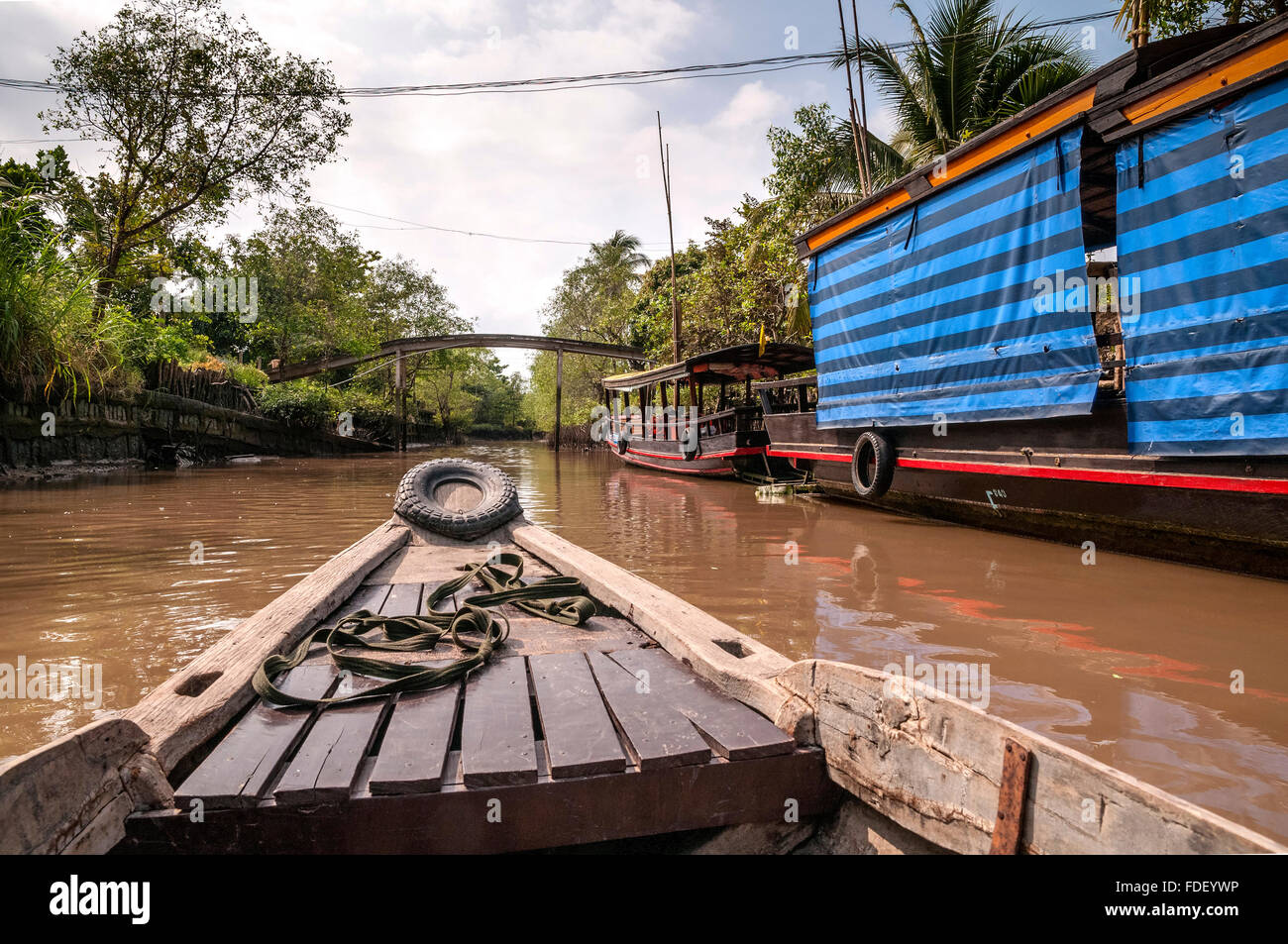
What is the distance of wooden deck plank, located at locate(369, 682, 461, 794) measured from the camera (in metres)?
1.67

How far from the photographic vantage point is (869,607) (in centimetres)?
458

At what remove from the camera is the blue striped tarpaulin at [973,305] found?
572cm

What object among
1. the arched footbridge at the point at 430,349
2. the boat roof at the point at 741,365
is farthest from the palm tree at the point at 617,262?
the boat roof at the point at 741,365

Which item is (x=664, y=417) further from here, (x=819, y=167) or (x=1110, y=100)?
(x=1110, y=100)

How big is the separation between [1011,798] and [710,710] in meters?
0.91

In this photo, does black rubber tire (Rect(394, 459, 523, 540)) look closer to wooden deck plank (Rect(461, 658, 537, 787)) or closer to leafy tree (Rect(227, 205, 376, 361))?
wooden deck plank (Rect(461, 658, 537, 787))

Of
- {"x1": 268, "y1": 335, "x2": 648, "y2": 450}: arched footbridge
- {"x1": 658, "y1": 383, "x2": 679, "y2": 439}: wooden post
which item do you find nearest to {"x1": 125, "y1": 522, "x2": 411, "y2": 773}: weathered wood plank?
{"x1": 658, "y1": 383, "x2": 679, "y2": 439}: wooden post

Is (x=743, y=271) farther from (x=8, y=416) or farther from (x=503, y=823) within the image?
(x=503, y=823)

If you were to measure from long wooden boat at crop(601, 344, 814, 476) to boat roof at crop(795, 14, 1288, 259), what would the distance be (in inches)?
249

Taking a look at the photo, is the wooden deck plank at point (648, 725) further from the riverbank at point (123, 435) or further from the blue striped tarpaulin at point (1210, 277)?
the riverbank at point (123, 435)

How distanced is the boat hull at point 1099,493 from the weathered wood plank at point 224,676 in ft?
18.5

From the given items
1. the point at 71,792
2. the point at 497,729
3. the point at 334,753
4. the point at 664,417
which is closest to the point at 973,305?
the point at 497,729

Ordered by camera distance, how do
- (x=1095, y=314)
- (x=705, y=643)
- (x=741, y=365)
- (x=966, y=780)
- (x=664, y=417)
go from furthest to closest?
(x=664, y=417) < (x=741, y=365) < (x=1095, y=314) < (x=705, y=643) < (x=966, y=780)
